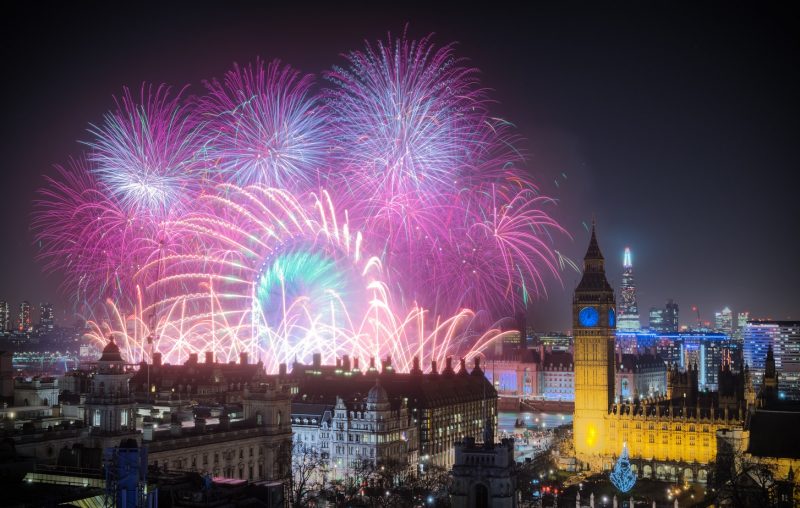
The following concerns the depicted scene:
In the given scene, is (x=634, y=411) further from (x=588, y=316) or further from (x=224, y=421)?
(x=224, y=421)

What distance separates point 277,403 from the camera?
263 feet

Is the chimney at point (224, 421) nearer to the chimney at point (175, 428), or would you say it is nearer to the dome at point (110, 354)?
the chimney at point (175, 428)

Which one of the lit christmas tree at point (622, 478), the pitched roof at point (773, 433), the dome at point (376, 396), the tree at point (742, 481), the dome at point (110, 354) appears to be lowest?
the lit christmas tree at point (622, 478)

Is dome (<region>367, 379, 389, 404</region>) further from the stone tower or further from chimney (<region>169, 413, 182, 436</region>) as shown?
the stone tower

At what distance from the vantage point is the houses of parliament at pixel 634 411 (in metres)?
104

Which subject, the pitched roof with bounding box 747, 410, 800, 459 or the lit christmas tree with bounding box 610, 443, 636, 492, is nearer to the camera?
the lit christmas tree with bounding box 610, 443, 636, 492

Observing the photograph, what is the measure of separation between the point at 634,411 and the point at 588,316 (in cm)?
1609

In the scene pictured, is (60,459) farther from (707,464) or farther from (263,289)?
(707,464)

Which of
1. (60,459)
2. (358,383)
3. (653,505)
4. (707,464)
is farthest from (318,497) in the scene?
(707,464)

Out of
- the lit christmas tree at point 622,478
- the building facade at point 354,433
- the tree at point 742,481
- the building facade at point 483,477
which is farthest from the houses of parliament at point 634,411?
the building facade at point 483,477

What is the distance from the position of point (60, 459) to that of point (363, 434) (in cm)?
4257

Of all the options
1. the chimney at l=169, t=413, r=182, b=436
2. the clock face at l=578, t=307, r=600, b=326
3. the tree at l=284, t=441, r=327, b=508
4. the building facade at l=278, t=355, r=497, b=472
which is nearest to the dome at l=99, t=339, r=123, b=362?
the chimney at l=169, t=413, r=182, b=436

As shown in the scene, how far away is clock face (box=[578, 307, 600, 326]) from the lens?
399 ft

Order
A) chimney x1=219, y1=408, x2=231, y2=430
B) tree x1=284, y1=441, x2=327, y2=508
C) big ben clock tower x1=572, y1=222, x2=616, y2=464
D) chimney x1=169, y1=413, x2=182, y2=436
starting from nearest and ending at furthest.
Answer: chimney x1=169, y1=413, x2=182, y2=436 → chimney x1=219, y1=408, x2=231, y2=430 → tree x1=284, y1=441, x2=327, y2=508 → big ben clock tower x1=572, y1=222, x2=616, y2=464
